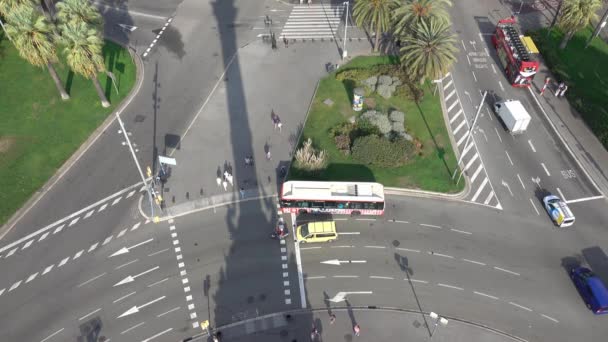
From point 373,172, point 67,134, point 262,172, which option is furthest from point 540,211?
point 67,134

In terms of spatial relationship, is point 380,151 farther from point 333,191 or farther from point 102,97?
point 102,97

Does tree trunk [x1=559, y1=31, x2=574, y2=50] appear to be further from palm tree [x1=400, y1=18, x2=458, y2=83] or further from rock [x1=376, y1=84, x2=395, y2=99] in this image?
rock [x1=376, y1=84, x2=395, y2=99]

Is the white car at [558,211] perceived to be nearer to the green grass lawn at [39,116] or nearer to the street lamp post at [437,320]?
the street lamp post at [437,320]

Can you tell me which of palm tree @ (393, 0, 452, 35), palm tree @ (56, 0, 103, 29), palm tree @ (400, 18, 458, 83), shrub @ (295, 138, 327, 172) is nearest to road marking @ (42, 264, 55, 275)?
shrub @ (295, 138, 327, 172)

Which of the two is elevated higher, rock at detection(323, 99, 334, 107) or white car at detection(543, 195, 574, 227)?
rock at detection(323, 99, 334, 107)

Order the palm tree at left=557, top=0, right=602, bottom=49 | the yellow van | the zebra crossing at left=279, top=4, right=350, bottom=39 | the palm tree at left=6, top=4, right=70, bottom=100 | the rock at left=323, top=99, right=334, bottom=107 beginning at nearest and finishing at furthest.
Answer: the yellow van < the palm tree at left=6, top=4, right=70, bottom=100 < the rock at left=323, top=99, right=334, bottom=107 < the palm tree at left=557, top=0, right=602, bottom=49 < the zebra crossing at left=279, top=4, right=350, bottom=39

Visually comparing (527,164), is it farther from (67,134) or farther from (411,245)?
(67,134)

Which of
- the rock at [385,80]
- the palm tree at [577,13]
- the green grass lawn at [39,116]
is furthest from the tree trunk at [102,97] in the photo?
the palm tree at [577,13]
